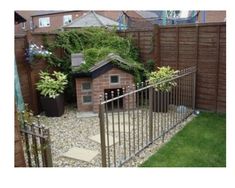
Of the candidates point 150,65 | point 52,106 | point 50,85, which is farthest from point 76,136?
point 150,65

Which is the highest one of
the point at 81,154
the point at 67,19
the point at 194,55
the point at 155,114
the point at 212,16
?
the point at 67,19

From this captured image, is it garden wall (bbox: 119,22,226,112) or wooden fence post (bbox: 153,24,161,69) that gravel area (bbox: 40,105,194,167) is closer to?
garden wall (bbox: 119,22,226,112)

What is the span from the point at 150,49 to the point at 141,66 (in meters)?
0.55

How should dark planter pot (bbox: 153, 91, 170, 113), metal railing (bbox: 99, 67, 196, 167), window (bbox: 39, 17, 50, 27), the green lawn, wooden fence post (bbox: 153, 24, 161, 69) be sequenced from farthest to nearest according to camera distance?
1. window (bbox: 39, 17, 50, 27)
2. wooden fence post (bbox: 153, 24, 161, 69)
3. dark planter pot (bbox: 153, 91, 170, 113)
4. metal railing (bbox: 99, 67, 196, 167)
5. the green lawn

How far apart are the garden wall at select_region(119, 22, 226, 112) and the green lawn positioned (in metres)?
0.64

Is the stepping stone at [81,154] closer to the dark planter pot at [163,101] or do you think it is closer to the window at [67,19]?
the dark planter pot at [163,101]

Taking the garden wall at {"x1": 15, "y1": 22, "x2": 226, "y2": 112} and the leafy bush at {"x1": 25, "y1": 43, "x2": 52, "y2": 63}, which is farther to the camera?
the leafy bush at {"x1": 25, "y1": 43, "x2": 52, "y2": 63}

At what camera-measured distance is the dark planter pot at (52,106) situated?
5.71 m

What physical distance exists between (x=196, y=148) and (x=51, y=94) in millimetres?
3150

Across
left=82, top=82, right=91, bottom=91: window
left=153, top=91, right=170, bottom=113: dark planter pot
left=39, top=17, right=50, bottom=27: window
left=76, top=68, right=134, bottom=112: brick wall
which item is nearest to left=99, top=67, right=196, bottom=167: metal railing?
left=153, top=91, right=170, bottom=113: dark planter pot

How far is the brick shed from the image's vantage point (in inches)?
223

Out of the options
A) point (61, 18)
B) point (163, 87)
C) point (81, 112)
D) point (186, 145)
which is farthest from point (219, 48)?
point (61, 18)

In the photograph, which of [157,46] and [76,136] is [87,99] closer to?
[76,136]

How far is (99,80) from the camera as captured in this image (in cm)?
574
